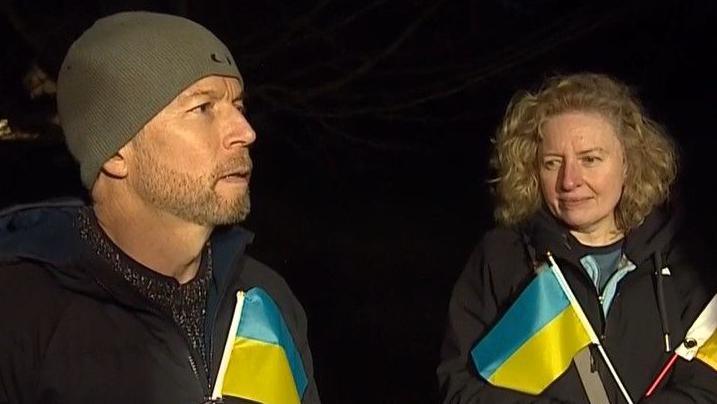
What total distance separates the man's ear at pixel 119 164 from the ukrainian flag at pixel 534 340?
116 centimetres

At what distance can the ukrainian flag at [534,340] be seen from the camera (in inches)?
139

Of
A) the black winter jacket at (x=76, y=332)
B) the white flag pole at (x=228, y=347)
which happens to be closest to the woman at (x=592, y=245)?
the white flag pole at (x=228, y=347)

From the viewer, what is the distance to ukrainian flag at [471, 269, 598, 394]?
3.52 meters

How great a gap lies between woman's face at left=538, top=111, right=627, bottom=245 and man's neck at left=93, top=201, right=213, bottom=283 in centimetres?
104

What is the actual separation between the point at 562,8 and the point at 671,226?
148 inches

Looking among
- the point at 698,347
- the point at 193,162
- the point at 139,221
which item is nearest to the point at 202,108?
the point at 193,162

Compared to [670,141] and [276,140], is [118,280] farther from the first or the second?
[276,140]

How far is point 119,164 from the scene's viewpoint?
9.57 ft

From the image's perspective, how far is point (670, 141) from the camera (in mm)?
3869

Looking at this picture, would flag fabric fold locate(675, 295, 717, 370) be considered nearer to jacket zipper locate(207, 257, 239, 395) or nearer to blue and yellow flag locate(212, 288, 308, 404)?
blue and yellow flag locate(212, 288, 308, 404)

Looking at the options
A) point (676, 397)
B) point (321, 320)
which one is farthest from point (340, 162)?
point (676, 397)

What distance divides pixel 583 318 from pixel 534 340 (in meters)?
0.15

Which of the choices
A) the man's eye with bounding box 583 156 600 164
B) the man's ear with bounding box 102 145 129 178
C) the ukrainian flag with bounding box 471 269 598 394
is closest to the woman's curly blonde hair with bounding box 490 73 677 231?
the man's eye with bounding box 583 156 600 164

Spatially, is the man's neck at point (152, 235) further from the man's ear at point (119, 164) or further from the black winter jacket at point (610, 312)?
the black winter jacket at point (610, 312)
